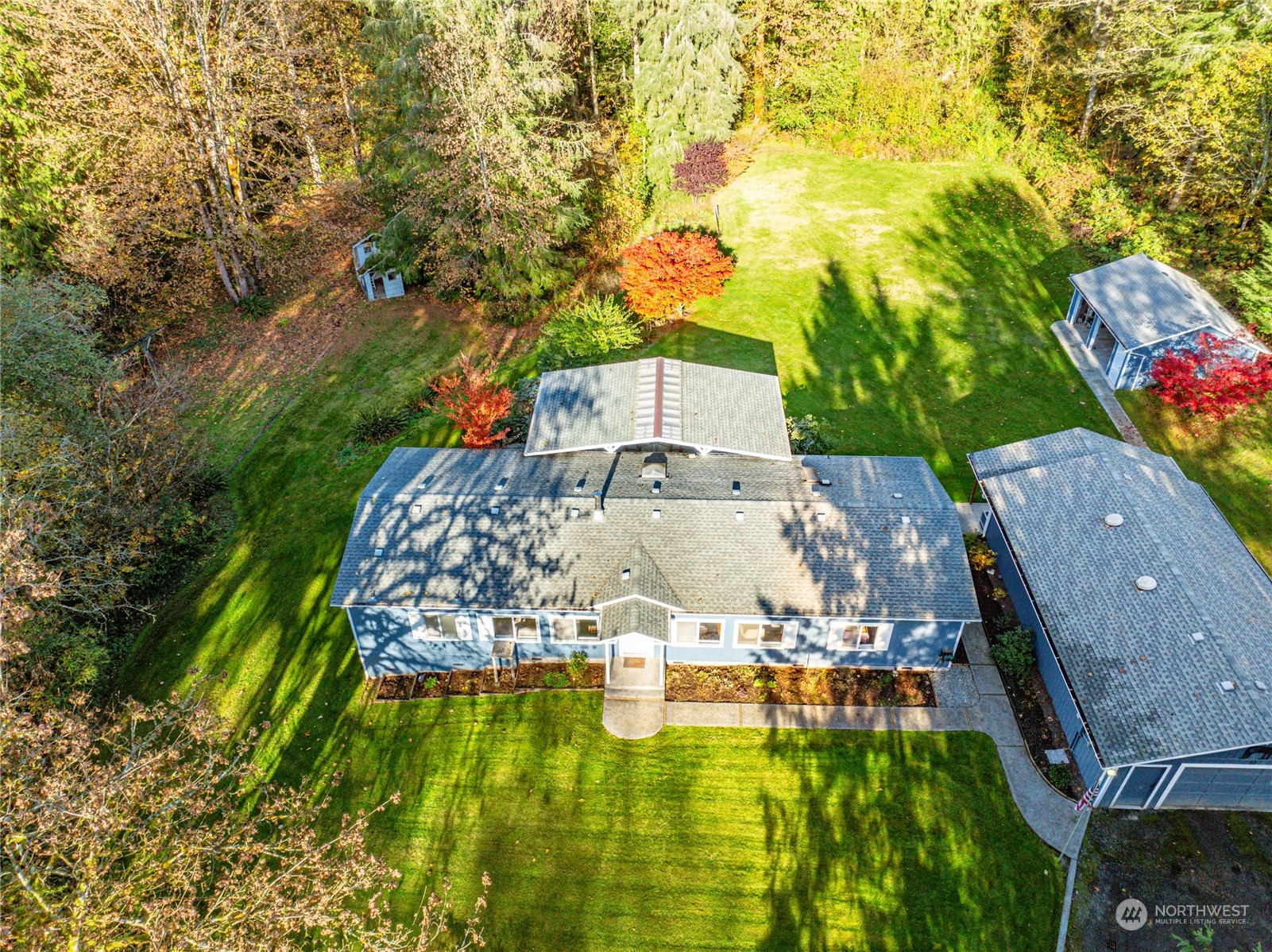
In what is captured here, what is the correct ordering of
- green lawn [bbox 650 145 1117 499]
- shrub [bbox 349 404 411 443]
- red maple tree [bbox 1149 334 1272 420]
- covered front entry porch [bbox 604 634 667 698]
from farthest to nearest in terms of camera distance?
shrub [bbox 349 404 411 443] < green lawn [bbox 650 145 1117 499] < red maple tree [bbox 1149 334 1272 420] < covered front entry porch [bbox 604 634 667 698]

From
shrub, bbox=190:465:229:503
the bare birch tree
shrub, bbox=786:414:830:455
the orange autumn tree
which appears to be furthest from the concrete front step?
the bare birch tree

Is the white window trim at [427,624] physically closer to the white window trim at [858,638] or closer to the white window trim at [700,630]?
the white window trim at [700,630]

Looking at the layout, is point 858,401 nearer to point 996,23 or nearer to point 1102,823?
point 1102,823

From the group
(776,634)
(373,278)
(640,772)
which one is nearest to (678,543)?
(776,634)

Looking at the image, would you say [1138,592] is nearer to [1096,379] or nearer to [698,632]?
[698,632]

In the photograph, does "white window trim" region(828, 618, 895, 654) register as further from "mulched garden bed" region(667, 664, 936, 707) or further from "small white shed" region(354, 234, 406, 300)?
"small white shed" region(354, 234, 406, 300)

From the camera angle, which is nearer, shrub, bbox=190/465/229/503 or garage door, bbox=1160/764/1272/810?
garage door, bbox=1160/764/1272/810
